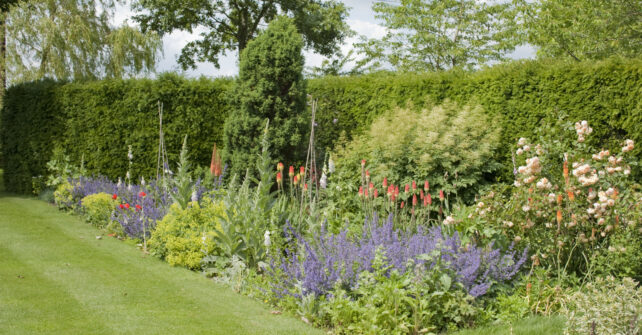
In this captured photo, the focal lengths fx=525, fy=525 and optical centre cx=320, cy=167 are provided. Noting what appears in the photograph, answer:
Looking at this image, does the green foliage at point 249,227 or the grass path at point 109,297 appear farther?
the green foliage at point 249,227

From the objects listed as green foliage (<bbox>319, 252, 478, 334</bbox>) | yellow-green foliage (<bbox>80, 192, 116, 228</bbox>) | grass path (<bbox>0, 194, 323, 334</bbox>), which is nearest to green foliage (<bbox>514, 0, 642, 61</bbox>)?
green foliage (<bbox>319, 252, 478, 334</bbox>)

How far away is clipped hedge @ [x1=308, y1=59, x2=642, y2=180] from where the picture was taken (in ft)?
23.7

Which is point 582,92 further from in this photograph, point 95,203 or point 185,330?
point 95,203

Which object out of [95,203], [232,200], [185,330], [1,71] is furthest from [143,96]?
[1,71]

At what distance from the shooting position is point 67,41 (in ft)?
60.8

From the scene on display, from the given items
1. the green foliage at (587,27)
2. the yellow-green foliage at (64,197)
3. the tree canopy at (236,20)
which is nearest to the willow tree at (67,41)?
the tree canopy at (236,20)

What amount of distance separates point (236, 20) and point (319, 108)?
14134 mm

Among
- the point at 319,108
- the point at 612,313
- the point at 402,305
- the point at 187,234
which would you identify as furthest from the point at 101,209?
the point at 612,313

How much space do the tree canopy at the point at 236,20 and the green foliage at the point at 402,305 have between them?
1785 cm

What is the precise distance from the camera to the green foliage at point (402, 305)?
397 centimetres

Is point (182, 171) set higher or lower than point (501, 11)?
lower

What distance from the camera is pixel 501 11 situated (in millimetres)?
20500

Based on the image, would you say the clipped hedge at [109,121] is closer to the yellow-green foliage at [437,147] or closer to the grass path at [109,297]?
the yellow-green foliage at [437,147]

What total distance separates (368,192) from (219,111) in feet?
18.9
